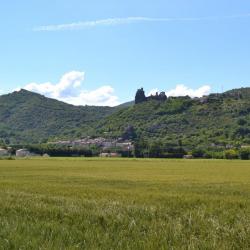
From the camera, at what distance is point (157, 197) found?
2147cm

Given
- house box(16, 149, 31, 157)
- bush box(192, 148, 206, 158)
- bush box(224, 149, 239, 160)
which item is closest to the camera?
bush box(224, 149, 239, 160)

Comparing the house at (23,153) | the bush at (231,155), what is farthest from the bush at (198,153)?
the house at (23,153)

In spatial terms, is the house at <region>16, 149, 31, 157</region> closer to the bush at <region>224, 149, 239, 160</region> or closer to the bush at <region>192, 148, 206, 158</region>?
the bush at <region>192, 148, 206, 158</region>

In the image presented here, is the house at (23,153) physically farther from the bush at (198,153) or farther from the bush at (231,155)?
the bush at (231,155)

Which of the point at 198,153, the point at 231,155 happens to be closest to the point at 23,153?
the point at 198,153

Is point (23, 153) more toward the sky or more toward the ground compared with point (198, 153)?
more toward the ground

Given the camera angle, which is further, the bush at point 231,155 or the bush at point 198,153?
the bush at point 198,153

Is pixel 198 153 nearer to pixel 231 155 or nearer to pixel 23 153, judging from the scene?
pixel 231 155

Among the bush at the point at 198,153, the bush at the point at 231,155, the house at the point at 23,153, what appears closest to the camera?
the bush at the point at 231,155

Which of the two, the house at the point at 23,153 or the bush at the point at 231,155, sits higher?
the house at the point at 23,153

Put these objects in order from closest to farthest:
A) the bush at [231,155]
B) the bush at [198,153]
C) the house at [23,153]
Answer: the bush at [231,155], the bush at [198,153], the house at [23,153]

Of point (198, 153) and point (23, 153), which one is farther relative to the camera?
point (23, 153)

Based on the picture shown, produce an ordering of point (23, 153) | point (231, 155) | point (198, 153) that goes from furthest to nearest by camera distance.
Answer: point (23, 153) → point (198, 153) → point (231, 155)

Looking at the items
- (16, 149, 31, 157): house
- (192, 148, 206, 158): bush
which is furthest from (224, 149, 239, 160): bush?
(16, 149, 31, 157): house
